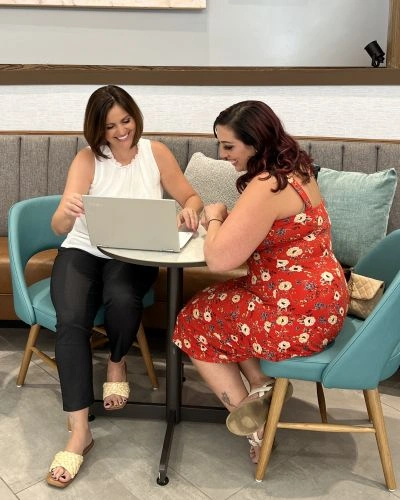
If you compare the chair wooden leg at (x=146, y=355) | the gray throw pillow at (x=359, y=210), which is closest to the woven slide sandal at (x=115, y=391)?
the chair wooden leg at (x=146, y=355)

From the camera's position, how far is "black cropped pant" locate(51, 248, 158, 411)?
1.93 m

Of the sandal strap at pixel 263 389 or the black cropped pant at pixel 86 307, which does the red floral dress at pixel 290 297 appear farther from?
the black cropped pant at pixel 86 307

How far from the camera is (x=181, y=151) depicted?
9.77 feet

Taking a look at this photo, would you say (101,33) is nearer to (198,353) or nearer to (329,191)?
(329,191)

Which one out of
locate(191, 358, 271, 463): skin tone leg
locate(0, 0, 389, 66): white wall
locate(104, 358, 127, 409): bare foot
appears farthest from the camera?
locate(0, 0, 389, 66): white wall

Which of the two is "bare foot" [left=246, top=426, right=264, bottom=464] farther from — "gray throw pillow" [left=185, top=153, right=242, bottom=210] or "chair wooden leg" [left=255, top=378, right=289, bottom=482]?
"gray throw pillow" [left=185, top=153, right=242, bottom=210]

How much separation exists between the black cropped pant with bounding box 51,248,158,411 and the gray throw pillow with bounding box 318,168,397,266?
0.88 metres

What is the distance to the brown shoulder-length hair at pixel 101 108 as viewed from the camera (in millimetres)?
2123

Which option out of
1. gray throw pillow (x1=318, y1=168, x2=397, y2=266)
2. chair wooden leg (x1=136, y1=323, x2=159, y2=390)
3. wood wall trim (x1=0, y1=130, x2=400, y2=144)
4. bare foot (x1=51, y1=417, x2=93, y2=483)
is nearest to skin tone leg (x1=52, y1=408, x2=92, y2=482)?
bare foot (x1=51, y1=417, x2=93, y2=483)

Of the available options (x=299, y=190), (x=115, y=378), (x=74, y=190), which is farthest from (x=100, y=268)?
(x=299, y=190)

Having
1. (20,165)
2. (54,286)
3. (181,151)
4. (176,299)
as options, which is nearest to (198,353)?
(176,299)

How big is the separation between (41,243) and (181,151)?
920 mm

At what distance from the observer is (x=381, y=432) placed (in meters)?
1.83

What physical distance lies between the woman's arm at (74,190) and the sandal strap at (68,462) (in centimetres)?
78
